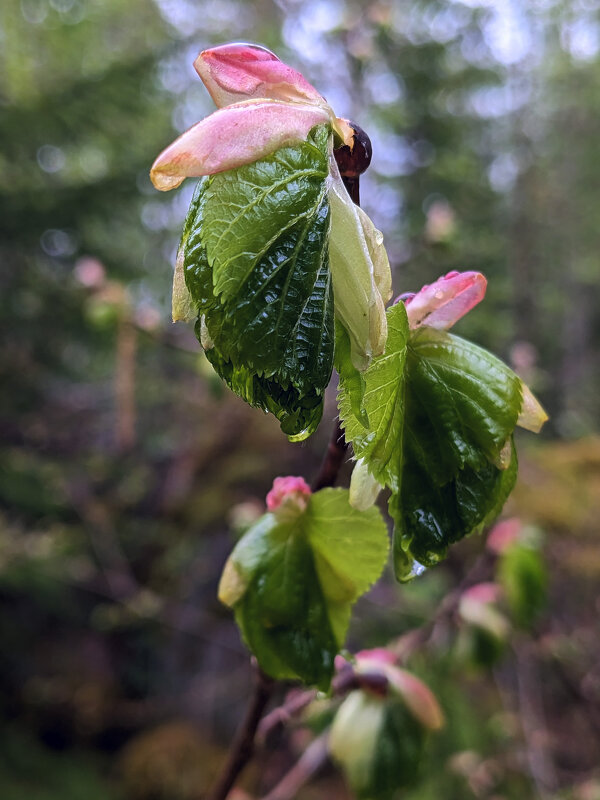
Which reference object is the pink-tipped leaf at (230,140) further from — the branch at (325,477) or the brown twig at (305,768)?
the brown twig at (305,768)

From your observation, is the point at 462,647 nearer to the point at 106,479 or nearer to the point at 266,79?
the point at 266,79

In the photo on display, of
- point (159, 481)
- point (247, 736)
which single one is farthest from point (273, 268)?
point (159, 481)

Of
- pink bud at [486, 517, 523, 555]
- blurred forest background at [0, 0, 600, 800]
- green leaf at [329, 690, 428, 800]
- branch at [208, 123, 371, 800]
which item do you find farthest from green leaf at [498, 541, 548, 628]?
branch at [208, 123, 371, 800]

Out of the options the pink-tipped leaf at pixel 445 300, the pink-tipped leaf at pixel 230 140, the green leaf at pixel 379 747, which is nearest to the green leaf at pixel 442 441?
the pink-tipped leaf at pixel 445 300

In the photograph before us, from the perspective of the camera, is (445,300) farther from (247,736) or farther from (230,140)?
(247,736)

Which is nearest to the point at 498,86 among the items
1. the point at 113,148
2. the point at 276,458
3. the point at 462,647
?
the point at 113,148

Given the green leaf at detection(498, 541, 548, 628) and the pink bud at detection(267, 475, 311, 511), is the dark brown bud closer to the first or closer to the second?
the pink bud at detection(267, 475, 311, 511)

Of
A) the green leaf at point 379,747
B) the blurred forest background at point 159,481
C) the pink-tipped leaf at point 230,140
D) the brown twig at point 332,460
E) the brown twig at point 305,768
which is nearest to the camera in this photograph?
the pink-tipped leaf at point 230,140
